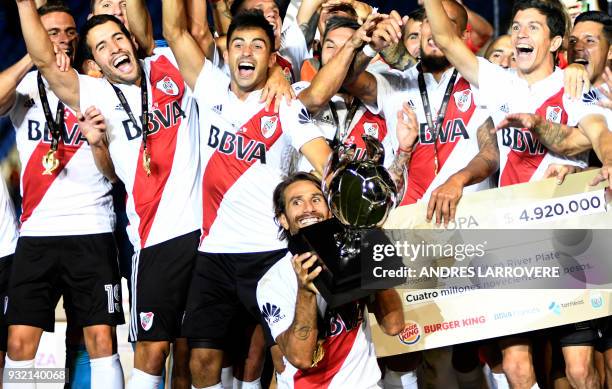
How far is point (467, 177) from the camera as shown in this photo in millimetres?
5828

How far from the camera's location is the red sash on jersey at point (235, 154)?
6.04m

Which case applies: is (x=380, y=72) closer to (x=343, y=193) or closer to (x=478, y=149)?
(x=478, y=149)

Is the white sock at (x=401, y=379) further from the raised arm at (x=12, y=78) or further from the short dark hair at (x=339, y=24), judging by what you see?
the raised arm at (x=12, y=78)

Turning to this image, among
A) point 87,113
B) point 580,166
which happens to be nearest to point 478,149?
point 580,166

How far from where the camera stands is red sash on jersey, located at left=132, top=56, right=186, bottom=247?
246 inches

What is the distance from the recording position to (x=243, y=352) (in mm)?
6605

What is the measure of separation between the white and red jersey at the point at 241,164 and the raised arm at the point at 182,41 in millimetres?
58

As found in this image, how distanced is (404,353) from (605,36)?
214cm

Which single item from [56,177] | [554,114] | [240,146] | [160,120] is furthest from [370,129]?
[56,177]

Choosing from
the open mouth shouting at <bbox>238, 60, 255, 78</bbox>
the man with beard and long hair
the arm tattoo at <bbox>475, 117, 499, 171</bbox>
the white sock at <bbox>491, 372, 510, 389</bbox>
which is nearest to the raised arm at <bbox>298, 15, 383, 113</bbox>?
the man with beard and long hair

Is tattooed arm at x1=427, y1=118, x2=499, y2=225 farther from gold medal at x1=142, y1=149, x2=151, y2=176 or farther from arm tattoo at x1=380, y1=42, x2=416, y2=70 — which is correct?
gold medal at x1=142, y1=149, x2=151, y2=176

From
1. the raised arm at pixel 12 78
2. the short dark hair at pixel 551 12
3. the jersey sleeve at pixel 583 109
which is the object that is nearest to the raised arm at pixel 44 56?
the raised arm at pixel 12 78

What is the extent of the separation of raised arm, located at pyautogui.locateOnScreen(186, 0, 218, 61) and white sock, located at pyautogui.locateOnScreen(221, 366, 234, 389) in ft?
5.87

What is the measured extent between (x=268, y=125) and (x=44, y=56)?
1.24 metres
